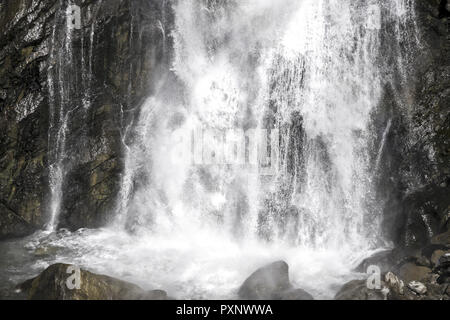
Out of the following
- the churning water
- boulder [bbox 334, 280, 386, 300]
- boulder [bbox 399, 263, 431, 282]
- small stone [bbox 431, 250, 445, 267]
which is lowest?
boulder [bbox 334, 280, 386, 300]

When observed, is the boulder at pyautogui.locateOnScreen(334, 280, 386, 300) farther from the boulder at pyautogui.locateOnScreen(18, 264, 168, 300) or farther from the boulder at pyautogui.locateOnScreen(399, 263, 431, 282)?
the boulder at pyautogui.locateOnScreen(18, 264, 168, 300)

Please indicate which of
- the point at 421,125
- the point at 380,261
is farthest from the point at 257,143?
the point at 380,261

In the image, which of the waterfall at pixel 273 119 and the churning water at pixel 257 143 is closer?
the churning water at pixel 257 143

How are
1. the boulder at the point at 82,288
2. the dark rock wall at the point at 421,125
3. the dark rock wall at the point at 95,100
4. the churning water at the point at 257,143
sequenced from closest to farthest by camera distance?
the boulder at the point at 82,288
the dark rock wall at the point at 421,125
the dark rock wall at the point at 95,100
the churning water at the point at 257,143

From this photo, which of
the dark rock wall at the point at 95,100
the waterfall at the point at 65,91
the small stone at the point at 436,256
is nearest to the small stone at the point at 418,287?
the small stone at the point at 436,256

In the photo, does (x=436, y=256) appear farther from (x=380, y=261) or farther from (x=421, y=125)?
(x=421, y=125)

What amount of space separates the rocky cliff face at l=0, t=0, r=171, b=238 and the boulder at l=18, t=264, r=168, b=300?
4183mm

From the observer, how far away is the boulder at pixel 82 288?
1024cm

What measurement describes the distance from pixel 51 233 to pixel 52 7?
6805mm

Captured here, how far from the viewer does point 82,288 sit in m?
10.3

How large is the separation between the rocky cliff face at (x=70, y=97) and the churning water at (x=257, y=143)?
0.60m

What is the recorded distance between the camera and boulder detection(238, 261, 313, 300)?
34.7 ft

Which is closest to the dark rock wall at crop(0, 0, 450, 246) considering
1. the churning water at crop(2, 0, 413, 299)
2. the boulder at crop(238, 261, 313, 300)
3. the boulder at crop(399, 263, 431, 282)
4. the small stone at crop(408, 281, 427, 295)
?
the churning water at crop(2, 0, 413, 299)

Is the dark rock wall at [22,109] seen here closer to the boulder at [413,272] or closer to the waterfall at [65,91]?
the waterfall at [65,91]
